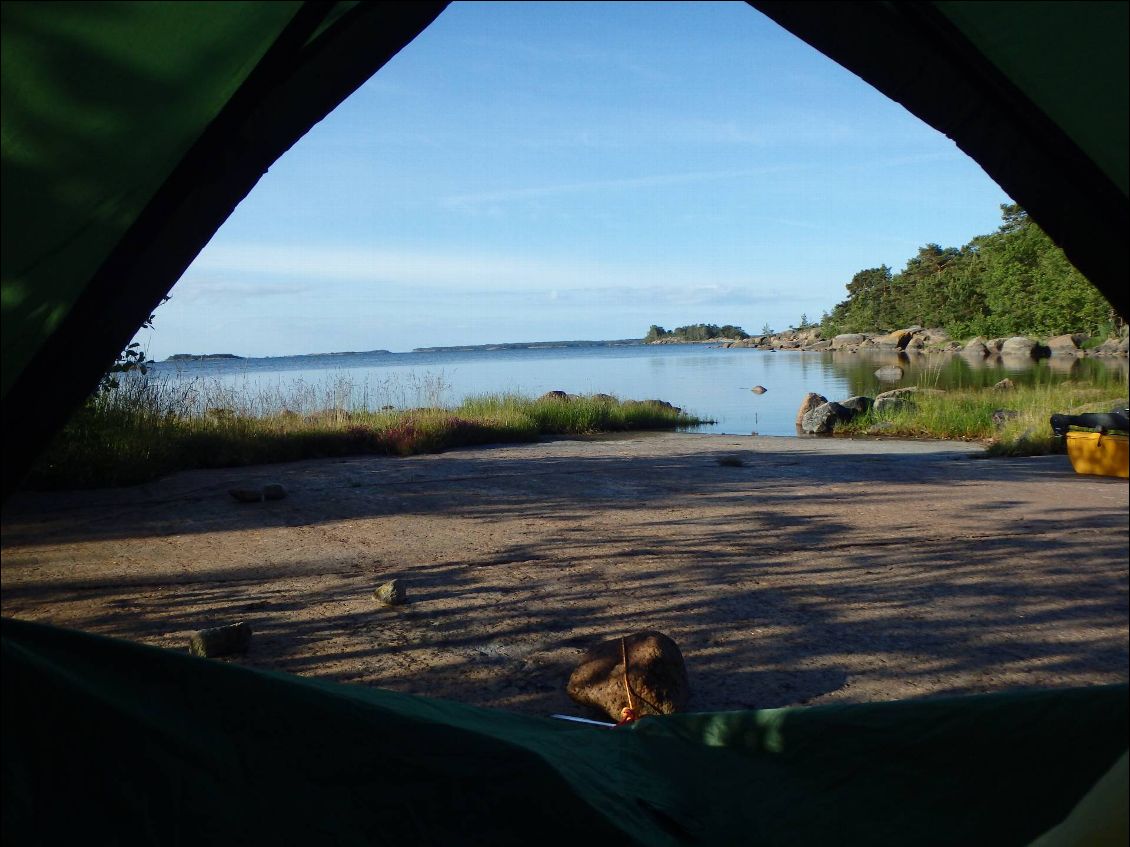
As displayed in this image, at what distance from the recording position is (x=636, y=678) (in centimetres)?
320

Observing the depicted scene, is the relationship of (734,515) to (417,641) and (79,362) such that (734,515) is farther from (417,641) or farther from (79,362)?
(79,362)

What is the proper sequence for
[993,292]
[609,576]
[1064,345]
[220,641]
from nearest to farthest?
[220,641], [609,576], [1064,345], [993,292]

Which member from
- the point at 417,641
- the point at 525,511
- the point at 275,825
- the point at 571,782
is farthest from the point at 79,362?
the point at 525,511

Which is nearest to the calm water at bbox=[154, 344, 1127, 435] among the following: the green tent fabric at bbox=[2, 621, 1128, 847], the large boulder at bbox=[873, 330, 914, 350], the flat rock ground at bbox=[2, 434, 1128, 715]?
the flat rock ground at bbox=[2, 434, 1128, 715]

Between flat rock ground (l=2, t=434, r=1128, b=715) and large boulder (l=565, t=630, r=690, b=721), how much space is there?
0.10 meters

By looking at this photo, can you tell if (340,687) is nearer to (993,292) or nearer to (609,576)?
(609,576)

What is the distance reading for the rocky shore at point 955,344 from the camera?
31.8 metres

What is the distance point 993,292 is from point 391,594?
37.2 m

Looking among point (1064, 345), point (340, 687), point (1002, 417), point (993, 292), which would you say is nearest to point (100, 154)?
point (340, 687)

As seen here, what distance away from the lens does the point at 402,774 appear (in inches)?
78.7

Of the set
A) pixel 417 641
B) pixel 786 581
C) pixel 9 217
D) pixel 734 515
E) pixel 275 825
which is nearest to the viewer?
pixel 9 217

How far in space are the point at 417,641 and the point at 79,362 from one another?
2.75 meters

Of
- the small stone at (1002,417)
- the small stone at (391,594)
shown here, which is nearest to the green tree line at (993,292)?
the small stone at (1002,417)

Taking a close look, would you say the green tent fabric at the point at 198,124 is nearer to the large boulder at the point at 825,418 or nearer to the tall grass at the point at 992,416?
the tall grass at the point at 992,416
